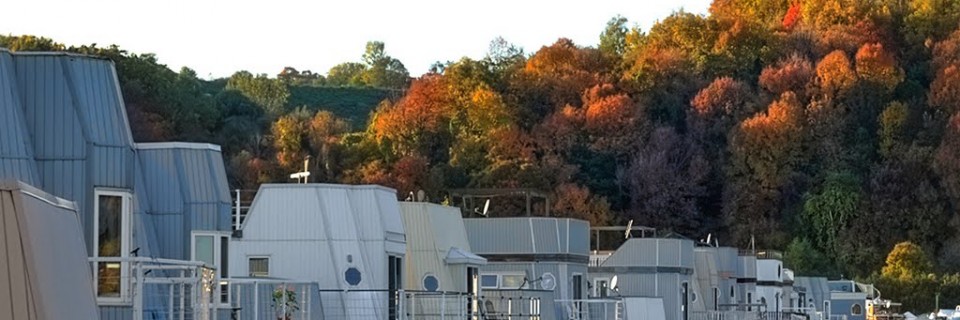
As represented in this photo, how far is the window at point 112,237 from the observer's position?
20016 millimetres

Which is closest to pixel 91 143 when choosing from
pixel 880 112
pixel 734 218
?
pixel 734 218

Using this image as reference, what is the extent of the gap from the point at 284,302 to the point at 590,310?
20.3 metres

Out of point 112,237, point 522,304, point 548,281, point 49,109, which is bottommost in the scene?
point 522,304

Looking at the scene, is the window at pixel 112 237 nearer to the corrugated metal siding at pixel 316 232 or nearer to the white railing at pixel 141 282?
the white railing at pixel 141 282

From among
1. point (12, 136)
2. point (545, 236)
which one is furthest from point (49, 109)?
point (545, 236)

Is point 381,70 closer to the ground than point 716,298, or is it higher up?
higher up

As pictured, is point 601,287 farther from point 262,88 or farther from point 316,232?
point 262,88

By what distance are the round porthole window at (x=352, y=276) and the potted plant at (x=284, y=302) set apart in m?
3.84

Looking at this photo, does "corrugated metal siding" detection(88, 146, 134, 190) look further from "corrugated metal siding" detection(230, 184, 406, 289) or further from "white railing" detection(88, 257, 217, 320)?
"corrugated metal siding" detection(230, 184, 406, 289)

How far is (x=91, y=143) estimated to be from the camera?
20.8 metres

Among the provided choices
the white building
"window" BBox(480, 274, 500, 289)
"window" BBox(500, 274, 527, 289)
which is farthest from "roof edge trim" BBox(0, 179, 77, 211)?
"window" BBox(500, 274, 527, 289)

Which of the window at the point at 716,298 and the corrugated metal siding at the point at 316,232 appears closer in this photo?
the corrugated metal siding at the point at 316,232

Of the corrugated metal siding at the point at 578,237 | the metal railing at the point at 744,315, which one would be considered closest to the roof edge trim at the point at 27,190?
the corrugated metal siding at the point at 578,237

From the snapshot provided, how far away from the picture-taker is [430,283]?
122 ft
